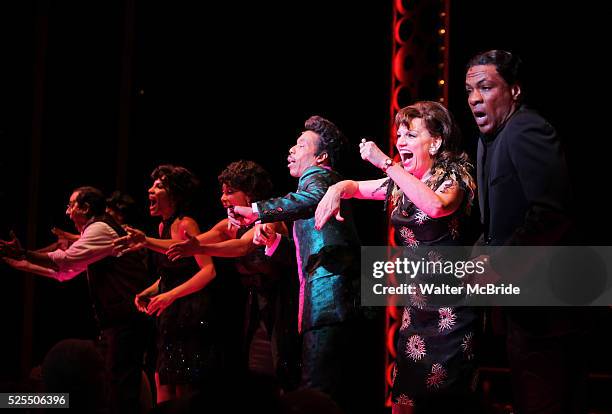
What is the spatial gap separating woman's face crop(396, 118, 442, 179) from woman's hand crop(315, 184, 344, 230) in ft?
1.09

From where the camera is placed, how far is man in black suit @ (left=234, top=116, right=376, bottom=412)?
10.6 ft

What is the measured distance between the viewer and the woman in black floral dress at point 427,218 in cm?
279

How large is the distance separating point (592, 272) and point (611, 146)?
2.51 m

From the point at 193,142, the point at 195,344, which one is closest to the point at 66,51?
the point at 193,142

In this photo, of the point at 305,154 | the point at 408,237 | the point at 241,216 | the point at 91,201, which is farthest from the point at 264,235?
the point at 91,201

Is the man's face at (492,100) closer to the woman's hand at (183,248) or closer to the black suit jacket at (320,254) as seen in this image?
the black suit jacket at (320,254)

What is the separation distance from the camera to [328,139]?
12.0 feet

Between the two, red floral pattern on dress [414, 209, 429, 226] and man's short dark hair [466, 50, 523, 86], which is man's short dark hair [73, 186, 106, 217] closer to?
red floral pattern on dress [414, 209, 429, 226]

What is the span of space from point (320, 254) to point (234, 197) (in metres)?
1.45

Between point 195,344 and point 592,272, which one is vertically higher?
point 592,272

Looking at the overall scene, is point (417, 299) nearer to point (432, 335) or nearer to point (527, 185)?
point (432, 335)

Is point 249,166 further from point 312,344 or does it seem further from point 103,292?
point 312,344

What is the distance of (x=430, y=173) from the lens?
3.03 m

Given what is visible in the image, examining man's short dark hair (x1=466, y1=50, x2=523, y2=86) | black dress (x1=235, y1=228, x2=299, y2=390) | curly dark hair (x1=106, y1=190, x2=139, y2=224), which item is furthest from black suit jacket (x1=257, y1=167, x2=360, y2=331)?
curly dark hair (x1=106, y1=190, x2=139, y2=224)
